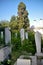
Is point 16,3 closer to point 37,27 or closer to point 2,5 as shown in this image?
point 2,5

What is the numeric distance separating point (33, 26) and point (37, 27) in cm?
39

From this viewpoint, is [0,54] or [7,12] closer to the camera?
[0,54]

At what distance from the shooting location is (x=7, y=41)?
6551 millimetres

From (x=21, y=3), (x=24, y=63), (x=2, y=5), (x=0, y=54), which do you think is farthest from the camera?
(x=21, y=3)

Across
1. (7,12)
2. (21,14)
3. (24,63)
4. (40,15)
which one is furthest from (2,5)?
(24,63)

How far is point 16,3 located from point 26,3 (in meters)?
0.94

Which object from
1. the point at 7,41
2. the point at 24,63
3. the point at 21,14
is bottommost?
the point at 24,63

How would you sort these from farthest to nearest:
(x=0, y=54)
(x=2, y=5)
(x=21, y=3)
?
(x=21, y=3)
(x=2, y=5)
(x=0, y=54)

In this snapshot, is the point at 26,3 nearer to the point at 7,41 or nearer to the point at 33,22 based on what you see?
the point at 33,22

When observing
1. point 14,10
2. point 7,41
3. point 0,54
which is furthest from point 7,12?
point 0,54

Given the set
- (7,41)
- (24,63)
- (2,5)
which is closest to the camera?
(24,63)

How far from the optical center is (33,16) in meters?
17.4

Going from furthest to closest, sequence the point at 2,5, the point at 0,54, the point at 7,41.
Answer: the point at 2,5, the point at 7,41, the point at 0,54

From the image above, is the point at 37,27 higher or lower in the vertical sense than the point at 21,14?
lower
